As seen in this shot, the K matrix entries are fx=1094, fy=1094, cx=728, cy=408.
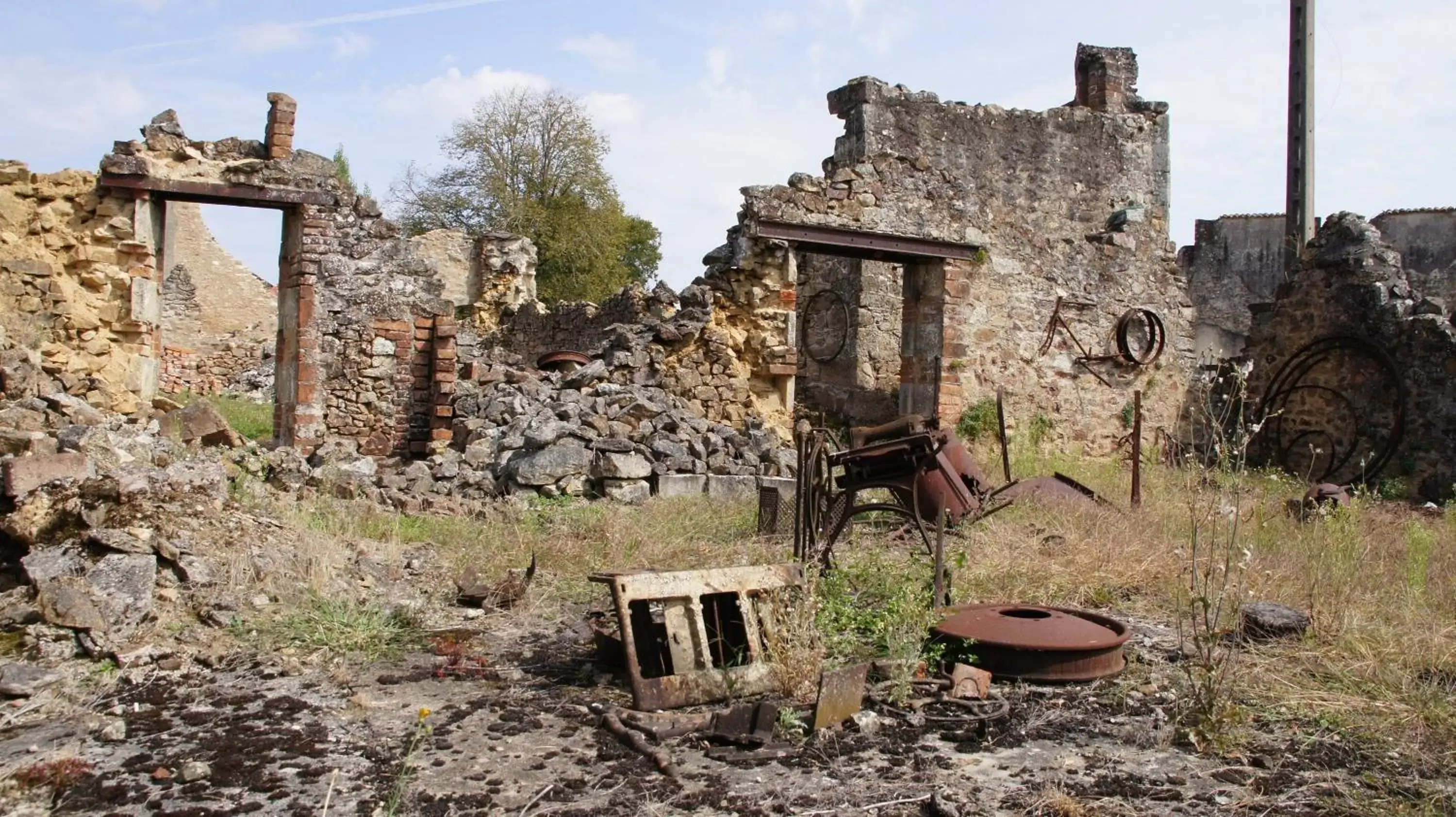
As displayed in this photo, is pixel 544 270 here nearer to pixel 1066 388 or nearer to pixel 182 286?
pixel 182 286

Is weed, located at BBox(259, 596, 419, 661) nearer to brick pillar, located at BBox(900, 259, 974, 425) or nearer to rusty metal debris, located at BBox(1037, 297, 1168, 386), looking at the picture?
brick pillar, located at BBox(900, 259, 974, 425)

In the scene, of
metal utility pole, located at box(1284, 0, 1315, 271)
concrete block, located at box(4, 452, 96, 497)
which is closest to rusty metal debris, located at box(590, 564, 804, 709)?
concrete block, located at box(4, 452, 96, 497)

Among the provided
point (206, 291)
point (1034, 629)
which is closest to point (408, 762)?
point (1034, 629)

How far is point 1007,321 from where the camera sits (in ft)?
42.6

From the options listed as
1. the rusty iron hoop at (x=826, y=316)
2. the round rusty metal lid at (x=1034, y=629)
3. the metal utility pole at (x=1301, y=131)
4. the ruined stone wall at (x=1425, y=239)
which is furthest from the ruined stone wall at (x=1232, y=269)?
the round rusty metal lid at (x=1034, y=629)

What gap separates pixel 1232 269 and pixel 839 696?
29171mm

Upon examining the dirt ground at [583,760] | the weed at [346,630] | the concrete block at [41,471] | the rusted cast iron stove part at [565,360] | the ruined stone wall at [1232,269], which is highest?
the ruined stone wall at [1232,269]

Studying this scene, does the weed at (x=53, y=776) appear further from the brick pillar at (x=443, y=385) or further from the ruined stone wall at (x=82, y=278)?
the ruined stone wall at (x=82, y=278)

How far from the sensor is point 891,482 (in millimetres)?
6109

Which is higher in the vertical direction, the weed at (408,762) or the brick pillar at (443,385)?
the brick pillar at (443,385)

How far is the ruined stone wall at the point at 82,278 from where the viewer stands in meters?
9.73

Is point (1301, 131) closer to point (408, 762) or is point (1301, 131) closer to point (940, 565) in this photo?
point (940, 565)

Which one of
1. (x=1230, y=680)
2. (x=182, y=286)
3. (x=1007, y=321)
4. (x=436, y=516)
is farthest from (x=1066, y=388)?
(x=182, y=286)

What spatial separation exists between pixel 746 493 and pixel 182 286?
70.7 feet
